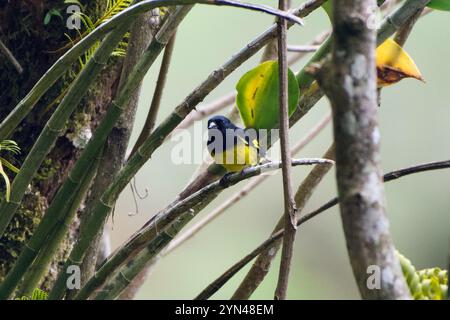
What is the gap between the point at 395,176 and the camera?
0.79 meters

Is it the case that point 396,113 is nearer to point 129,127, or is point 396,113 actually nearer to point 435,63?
point 435,63

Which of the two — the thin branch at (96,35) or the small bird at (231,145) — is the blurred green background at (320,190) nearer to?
the small bird at (231,145)

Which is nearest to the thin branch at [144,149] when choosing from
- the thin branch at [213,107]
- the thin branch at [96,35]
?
the thin branch at [96,35]

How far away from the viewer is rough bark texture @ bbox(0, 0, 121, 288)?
1.20m

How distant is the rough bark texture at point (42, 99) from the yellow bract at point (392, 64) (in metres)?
0.54

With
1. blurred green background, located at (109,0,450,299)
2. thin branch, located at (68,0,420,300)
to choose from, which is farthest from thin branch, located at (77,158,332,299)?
blurred green background, located at (109,0,450,299)

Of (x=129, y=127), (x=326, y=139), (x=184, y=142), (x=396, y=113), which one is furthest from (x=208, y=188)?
(x=326, y=139)

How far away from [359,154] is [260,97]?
17.9 inches

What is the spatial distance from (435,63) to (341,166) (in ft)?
8.97

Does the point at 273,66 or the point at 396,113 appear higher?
the point at 396,113

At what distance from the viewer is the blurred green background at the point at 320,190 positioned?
2.67 metres

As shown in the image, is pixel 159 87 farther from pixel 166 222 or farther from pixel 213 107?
pixel 213 107

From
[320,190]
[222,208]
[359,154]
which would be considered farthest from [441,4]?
[320,190]

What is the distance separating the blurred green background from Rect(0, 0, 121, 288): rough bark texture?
123 cm
